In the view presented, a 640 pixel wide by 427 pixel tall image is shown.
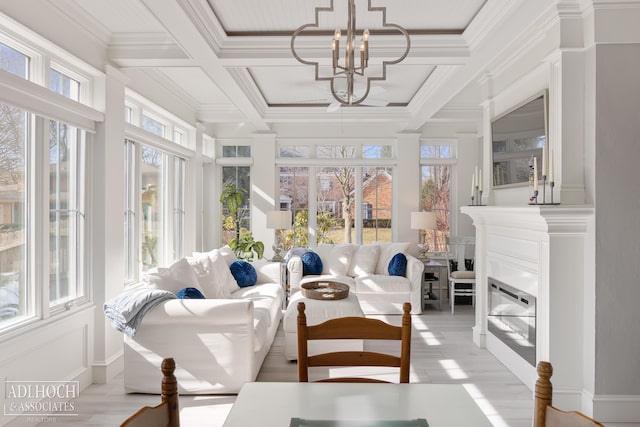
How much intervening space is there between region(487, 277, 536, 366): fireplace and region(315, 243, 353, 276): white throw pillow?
8.21 ft

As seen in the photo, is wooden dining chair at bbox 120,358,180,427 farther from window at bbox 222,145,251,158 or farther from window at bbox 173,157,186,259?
window at bbox 222,145,251,158

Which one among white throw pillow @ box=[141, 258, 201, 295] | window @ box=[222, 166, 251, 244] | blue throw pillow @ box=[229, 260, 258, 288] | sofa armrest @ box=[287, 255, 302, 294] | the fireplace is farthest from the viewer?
window @ box=[222, 166, 251, 244]

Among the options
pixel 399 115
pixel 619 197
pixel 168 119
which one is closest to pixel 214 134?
pixel 168 119

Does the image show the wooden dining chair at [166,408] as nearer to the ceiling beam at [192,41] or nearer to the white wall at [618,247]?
the ceiling beam at [192,41]

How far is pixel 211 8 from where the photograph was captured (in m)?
3.46

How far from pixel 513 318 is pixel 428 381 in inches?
37.5

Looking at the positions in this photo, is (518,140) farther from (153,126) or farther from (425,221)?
(153,126)

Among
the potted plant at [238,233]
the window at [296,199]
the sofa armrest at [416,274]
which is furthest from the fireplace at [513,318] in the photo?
the potted plant at [238,233]

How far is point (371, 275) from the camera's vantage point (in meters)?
6.74

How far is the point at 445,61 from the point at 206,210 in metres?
5.26

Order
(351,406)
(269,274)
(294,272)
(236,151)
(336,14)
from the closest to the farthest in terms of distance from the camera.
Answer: (351,406) → (336,14) → (269,274) → (294,272) → (236,151)

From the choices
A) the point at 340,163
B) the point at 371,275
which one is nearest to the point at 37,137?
the point at 371,275

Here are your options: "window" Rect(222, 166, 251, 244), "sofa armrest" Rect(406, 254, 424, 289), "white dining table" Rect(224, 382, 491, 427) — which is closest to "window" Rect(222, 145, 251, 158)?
"window" Rect(222, 166, 251, 244)

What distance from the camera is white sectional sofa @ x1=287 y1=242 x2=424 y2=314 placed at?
637 cm
